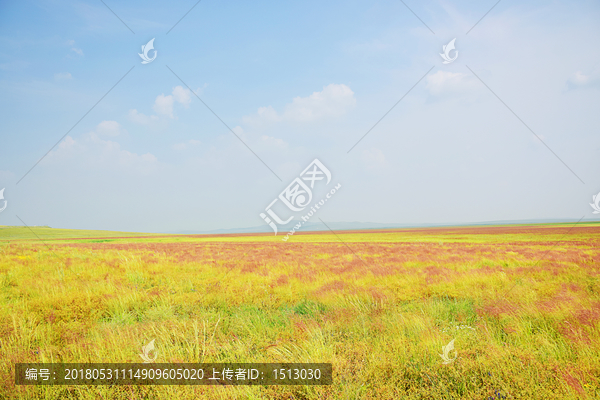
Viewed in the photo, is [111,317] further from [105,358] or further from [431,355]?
[431,355]

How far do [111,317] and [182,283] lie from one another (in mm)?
3121

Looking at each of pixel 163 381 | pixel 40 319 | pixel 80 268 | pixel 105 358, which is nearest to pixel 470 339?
pixel 163 381

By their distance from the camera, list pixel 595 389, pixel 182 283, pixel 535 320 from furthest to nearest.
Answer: pixel 182 283 < pixel 535 320 < pixel 595 389

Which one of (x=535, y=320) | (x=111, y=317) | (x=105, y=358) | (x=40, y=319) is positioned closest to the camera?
(x=105, y=358)

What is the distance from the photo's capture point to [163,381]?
3160 mm

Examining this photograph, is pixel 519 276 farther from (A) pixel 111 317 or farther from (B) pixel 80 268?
(B) pixel 80 268

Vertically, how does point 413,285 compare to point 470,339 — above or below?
above

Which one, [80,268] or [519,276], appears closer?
[519,276]

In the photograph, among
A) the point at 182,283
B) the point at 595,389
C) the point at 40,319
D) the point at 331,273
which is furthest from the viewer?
the point at 331,273

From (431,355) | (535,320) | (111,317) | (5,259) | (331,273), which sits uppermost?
(5,259)

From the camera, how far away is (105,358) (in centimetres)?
359

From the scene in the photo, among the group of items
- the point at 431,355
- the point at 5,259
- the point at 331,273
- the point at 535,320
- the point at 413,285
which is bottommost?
the point at 431,355

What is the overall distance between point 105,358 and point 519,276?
11949 mm

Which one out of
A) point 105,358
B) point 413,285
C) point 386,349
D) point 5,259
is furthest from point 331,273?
point 5,259
